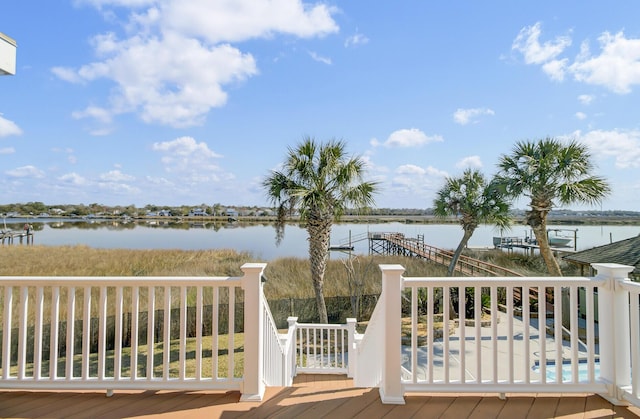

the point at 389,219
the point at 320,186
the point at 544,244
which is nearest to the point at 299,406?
the point at 320,186

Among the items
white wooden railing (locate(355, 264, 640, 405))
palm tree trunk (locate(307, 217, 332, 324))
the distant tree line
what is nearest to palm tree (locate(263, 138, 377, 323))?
palm tree trunk (locate(307, 217, 332, 324))

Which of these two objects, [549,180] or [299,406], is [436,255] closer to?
[549,180]

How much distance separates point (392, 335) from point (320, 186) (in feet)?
18.4

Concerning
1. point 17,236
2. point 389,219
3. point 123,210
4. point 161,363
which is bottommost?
point 161,363

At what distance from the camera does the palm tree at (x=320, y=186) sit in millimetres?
7645

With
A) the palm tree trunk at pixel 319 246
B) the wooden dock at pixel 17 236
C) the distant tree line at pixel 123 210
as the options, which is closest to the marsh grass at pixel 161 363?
the palm tree trunk at pixel 319 246

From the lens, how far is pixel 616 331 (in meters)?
2.27

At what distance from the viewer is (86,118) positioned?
1338 centimetres

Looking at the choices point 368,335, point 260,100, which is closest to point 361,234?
point 260,100

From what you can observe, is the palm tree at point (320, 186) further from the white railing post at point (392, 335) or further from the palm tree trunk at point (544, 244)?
the white railing post at point (392, 335)

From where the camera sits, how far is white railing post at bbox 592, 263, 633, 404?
225 centimetres

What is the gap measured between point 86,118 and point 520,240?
26.2 m

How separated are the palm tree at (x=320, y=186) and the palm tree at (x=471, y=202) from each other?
12.4 ft

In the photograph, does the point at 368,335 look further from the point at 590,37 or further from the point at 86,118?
the point at 86,118
